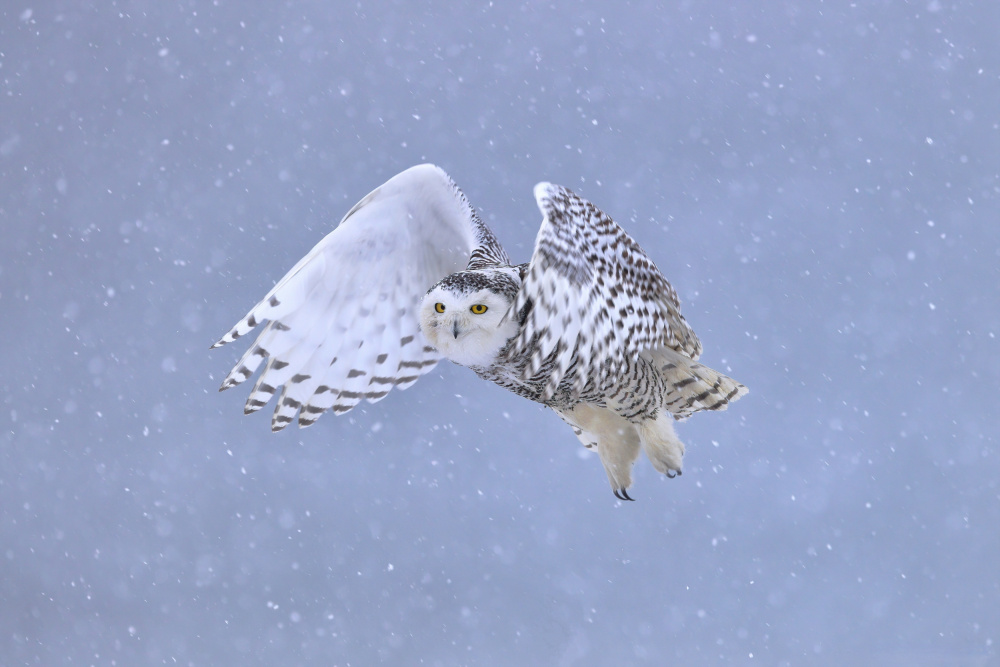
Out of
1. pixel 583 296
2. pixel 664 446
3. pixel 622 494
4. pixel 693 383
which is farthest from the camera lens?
pixel 622 494

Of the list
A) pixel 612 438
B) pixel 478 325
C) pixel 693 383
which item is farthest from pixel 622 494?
pixel 478 325

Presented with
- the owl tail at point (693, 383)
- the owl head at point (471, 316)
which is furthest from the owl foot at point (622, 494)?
the owl head at point (471, 316)

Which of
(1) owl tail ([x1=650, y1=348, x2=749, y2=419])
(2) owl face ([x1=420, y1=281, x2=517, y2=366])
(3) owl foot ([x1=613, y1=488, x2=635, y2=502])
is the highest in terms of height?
(1) owl tail ([x1=650, y1=348, x2=749, y2=419])

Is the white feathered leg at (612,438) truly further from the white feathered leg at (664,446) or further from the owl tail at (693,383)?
the owl tail at (693,383)

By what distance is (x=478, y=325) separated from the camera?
1770 millimetres

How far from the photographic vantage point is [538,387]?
194 centimetres

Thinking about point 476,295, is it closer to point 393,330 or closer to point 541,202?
point 541,202

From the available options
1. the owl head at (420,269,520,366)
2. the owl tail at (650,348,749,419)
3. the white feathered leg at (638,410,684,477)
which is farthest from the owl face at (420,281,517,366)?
the white feathered leg at (638,410,684,477)

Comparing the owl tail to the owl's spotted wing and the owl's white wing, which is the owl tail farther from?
the owl's spotted wing

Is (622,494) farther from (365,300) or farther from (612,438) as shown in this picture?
A: (365,300)

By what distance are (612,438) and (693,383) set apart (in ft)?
0.98

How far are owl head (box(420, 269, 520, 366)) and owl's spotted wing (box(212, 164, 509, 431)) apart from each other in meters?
0.25

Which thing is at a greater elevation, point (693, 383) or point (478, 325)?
point (693, 383)

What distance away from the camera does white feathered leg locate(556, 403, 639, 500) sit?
2.25 metres
